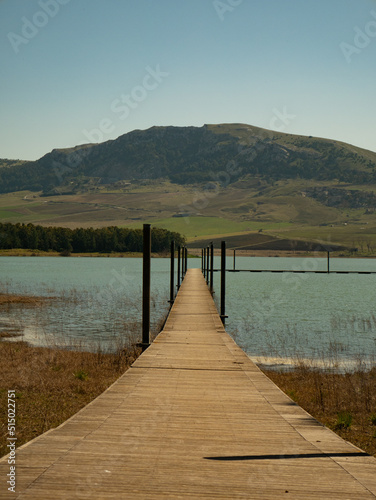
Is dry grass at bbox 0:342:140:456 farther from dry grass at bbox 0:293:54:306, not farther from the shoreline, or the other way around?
the shoreline

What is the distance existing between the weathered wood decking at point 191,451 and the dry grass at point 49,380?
4.92 feet

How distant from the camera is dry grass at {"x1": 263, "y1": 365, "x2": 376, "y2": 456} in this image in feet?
23.4

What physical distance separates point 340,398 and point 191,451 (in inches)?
242

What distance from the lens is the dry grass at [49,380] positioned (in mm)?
7223

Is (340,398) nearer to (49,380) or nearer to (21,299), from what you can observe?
(49,380)

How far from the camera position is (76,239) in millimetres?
105500

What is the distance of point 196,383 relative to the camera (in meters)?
6.74

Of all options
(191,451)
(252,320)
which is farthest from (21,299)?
(191,451)

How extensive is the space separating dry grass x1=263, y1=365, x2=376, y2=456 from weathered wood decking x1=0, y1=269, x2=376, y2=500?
152 centimetres

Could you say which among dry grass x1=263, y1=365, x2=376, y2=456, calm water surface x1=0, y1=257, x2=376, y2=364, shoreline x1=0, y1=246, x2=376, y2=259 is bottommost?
shoreline x1=0, y1=246, x2=376, y2=259

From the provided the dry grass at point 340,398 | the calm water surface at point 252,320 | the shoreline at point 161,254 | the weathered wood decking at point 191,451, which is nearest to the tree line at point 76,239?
the shoreline at point 161,254

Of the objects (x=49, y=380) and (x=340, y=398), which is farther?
(x=49, y=380)

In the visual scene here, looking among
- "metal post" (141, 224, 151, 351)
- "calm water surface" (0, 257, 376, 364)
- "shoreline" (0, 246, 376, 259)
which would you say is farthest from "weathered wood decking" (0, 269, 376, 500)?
"shoreline" (0, 246, 376, 259)

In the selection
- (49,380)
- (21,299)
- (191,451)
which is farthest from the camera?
(21,299)
